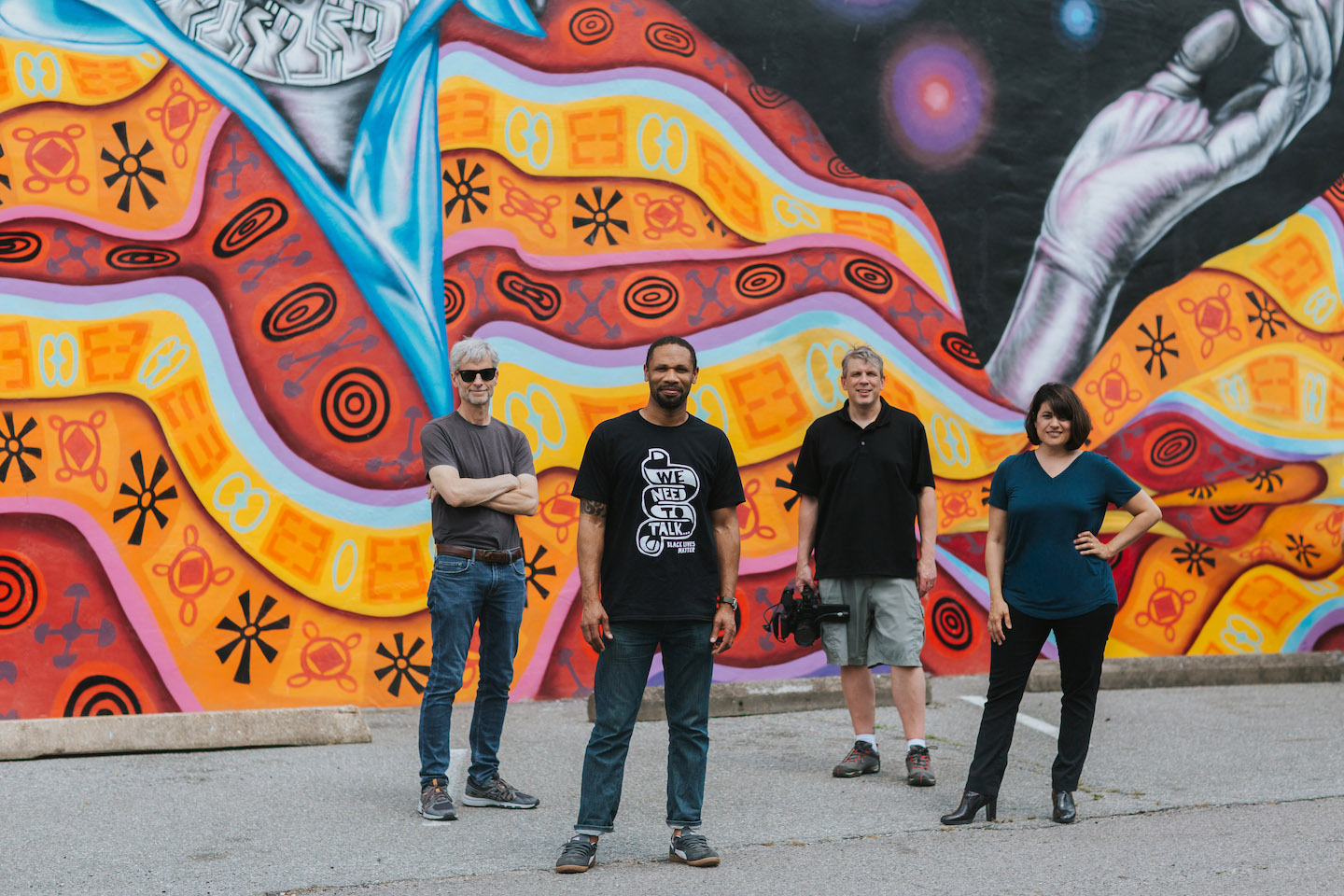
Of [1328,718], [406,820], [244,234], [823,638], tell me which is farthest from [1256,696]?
[244,234]

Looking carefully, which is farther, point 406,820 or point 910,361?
point 910,361

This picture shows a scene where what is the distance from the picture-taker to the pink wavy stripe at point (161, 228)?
266 inches

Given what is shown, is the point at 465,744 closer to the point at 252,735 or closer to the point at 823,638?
the point at 252,735

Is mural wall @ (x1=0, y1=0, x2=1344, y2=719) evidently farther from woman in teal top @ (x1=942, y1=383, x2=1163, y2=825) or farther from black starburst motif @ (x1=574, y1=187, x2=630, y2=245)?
woman in teal top @ (x1=942, y1=383, x2=1163, y2=825)

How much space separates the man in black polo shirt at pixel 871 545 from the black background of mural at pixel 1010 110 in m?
2.79

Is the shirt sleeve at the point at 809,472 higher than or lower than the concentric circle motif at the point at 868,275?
lower

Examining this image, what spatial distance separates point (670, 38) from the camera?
786 centimetres

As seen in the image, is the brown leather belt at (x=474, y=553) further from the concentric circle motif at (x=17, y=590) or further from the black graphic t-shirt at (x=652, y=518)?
the concentric circle motif at (x=17, y=590)

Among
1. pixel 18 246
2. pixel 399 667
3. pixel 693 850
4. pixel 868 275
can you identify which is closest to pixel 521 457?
pixel 693 850

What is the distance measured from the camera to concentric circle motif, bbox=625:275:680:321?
301 inches

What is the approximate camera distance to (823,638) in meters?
5.76

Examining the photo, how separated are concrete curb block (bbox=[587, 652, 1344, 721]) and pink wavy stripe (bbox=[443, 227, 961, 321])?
245 cm

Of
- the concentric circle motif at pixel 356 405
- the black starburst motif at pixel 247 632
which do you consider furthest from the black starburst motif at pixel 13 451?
the concentric circle motif at pixel 356 405

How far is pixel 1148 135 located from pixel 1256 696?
12.5 feet
